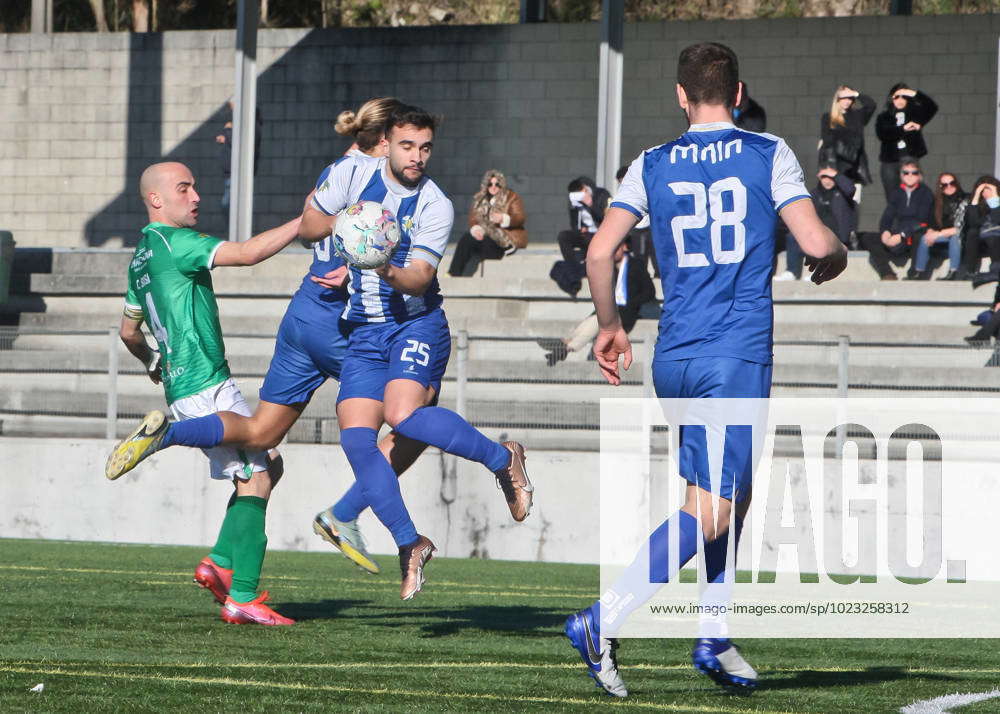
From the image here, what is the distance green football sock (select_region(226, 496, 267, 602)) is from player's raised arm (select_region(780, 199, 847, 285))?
2874 mm

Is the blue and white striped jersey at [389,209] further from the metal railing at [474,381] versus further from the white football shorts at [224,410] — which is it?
the metal railing at [474,381]

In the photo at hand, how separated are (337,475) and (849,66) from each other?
36.2ft

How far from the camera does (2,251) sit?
17.5 meters

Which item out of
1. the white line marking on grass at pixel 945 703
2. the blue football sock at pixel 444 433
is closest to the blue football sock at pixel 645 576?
the white line marking on grass at pixel 945 703

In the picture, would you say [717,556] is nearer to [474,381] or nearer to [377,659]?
[377,659]

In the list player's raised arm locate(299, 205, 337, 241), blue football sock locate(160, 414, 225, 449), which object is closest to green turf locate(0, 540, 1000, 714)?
blue football sock locate(160, 414, 225, 449)

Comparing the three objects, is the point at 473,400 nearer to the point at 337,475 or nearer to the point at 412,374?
the point at 337,475

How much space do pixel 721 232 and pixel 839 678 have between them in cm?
163

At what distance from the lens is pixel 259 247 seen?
6.34 meters

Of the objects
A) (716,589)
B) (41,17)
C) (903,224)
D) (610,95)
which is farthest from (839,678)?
(41,17)

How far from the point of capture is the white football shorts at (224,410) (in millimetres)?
6793

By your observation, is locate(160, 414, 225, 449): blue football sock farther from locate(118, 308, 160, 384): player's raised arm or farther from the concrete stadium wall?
the concrete stadium wall

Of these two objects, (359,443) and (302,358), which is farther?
(302,358)

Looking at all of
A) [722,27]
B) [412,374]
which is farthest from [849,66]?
[412,374]
